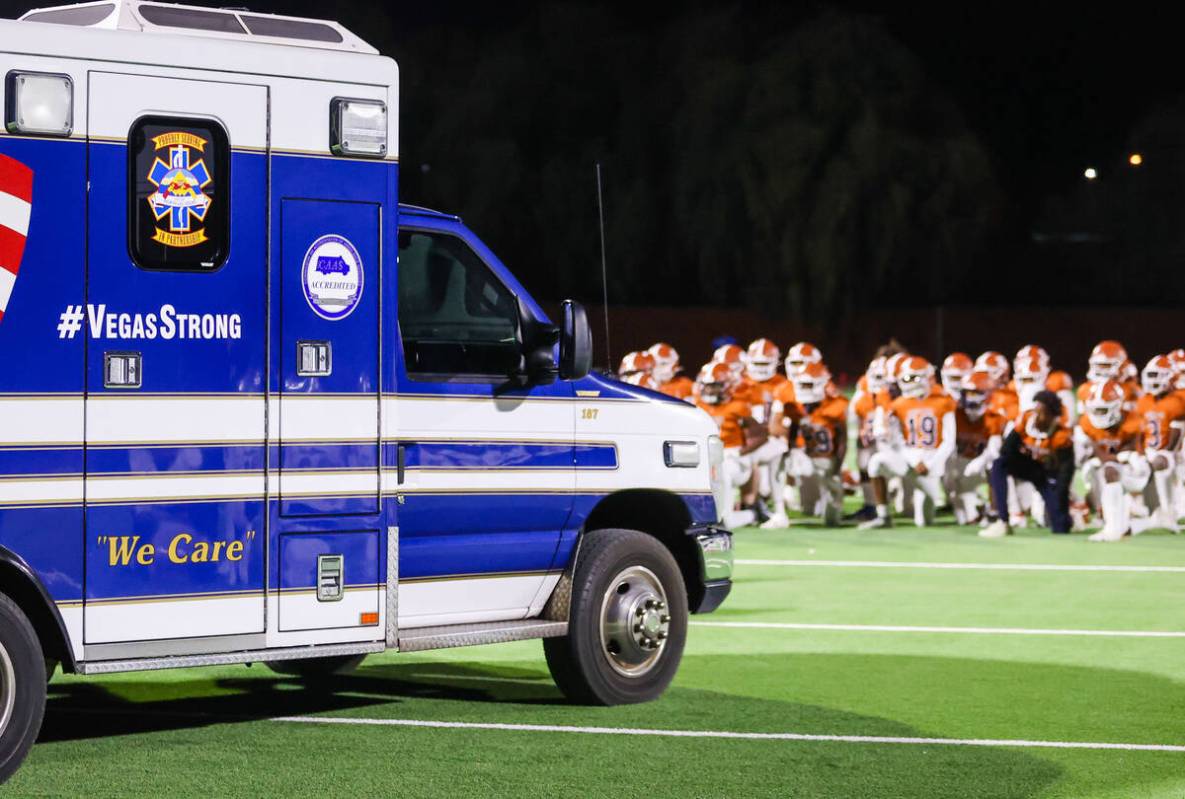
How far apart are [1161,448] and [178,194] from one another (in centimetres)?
1307

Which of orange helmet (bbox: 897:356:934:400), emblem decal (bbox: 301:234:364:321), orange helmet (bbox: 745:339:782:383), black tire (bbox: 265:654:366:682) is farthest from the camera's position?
orange helmet (bbox: 745:339:782:383)

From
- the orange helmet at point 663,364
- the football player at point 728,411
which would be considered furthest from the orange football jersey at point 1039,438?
the orange helmet at point 663,364

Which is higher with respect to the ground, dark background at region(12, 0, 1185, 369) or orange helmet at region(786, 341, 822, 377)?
dark background at region(12, 0, 1185, 369)

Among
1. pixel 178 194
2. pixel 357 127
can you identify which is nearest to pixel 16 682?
pixel 178 194

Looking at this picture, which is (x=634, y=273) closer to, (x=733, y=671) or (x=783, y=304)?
(x=783, y=304)

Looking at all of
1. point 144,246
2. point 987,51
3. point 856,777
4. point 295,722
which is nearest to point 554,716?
point 295,722

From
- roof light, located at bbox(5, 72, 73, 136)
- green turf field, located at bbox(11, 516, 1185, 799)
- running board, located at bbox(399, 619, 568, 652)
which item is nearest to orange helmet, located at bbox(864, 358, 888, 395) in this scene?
green turf field, located at bbox(11, 516, 1185, 799)

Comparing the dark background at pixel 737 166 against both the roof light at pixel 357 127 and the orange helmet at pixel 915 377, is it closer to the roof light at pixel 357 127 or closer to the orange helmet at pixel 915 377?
the orange helmet at pixel 915 377

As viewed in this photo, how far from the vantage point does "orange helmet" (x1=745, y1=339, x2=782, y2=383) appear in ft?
67.8

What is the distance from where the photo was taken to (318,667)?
10.2m

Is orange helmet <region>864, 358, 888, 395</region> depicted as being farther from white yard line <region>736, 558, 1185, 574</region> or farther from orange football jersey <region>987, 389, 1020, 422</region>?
white yard line <region>736, 558, 1185, 574</region>

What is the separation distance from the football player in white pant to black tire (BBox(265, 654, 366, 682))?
9.64m

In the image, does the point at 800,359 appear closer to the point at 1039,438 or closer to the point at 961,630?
the point at 1039,438

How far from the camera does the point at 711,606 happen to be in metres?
9.84
